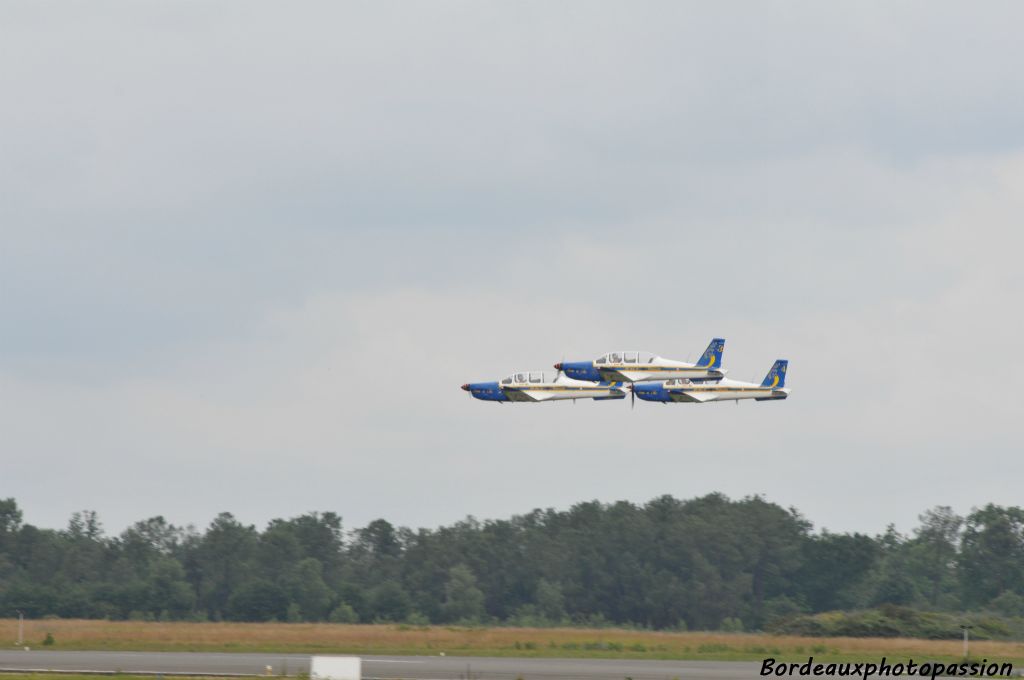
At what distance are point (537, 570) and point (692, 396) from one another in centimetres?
3315

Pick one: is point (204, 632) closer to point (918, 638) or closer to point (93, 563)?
point (918, 638)

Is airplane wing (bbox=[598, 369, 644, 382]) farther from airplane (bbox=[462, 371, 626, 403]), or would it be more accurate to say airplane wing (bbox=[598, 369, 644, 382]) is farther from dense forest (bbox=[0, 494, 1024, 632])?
dense forest (bbox=[0, 494, 1024, 632])

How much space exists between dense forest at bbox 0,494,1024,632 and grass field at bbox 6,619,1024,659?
2566cm

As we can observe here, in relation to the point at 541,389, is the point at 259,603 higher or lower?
lower

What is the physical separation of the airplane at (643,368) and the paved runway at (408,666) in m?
44.3

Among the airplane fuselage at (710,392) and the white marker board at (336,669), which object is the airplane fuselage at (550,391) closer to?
the airplane fuselage at (710,392)

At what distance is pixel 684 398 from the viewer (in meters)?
112

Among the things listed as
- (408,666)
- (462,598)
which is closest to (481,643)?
(408,666)

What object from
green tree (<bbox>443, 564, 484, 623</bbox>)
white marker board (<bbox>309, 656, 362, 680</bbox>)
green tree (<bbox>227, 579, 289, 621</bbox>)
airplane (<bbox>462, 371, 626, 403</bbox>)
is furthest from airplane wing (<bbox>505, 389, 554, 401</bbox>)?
white marker board (<bbox>309, 656, 362, 680</bbox>)

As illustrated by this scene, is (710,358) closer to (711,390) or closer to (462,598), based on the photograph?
(711,390)

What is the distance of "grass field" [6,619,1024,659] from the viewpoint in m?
69.1

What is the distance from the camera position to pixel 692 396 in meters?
111

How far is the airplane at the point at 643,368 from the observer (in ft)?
355

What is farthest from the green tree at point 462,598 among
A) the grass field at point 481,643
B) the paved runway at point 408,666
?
the paved runway at point 408,666
